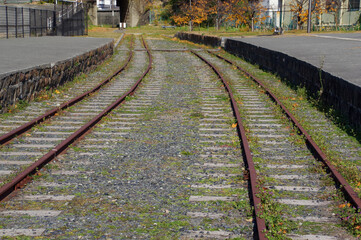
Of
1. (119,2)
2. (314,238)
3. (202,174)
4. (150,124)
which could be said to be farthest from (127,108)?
(119,2)

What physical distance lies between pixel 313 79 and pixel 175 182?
7778 millimetres

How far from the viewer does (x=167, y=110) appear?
37.8 ft

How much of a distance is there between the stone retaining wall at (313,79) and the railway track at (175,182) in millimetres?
1308

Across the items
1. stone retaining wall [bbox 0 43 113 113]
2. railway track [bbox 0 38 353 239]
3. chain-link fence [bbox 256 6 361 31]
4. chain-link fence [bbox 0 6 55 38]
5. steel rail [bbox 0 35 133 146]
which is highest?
chain-link fence [bbox 256 6 361 31]

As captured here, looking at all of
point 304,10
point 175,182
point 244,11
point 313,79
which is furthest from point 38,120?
point 244,11

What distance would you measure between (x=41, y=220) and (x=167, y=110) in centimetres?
652

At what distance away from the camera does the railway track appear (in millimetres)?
5066

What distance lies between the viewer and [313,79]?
13.1m

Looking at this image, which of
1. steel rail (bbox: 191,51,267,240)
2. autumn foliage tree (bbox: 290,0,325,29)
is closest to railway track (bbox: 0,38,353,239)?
steel rail (bbox: 191,51,267,240)

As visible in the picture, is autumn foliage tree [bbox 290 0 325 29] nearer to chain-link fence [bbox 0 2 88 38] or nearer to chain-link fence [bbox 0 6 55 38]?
chain-link fence [bbox 0 2 88 38]

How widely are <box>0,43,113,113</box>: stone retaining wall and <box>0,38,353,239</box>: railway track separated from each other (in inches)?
51.3

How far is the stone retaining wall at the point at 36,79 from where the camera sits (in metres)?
10.9

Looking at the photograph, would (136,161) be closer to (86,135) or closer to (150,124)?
(86,135)

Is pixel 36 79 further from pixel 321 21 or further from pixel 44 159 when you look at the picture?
pixel 321 21
